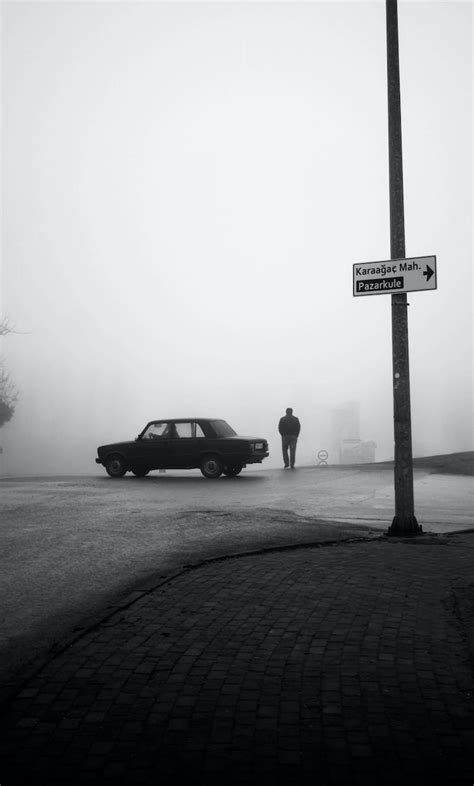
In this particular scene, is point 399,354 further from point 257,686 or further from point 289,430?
point 289,430

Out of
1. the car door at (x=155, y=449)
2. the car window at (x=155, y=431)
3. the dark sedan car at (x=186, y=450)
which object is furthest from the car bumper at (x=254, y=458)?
the car window at (x=155, y=431)

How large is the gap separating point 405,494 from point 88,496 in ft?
24.1

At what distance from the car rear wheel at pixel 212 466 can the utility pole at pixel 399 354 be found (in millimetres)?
10391

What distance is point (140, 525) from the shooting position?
10844 mm

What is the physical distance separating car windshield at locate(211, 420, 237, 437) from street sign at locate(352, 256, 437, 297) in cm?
1082

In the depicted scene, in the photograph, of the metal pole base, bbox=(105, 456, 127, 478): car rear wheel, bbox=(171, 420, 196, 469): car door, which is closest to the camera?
the metal pole base

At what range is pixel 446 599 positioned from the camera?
6.29 meters

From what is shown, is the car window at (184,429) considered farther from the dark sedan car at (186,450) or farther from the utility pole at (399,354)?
the utility pole at (399,354)

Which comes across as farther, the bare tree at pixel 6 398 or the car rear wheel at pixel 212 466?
the bare tree at pixel 6 398

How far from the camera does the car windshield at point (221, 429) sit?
67.2 ft

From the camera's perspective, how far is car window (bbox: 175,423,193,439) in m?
20.5

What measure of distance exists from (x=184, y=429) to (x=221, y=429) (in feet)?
→ 3.29

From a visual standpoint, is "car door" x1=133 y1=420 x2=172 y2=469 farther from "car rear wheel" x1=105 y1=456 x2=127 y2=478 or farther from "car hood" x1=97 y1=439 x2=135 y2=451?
"car rear wheel" x1=105 y1=456 x2=127 y2=478

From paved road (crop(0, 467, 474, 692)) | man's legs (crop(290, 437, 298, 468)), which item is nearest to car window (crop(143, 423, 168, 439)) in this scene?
paved road (crop(0, 467, 474, 692))
